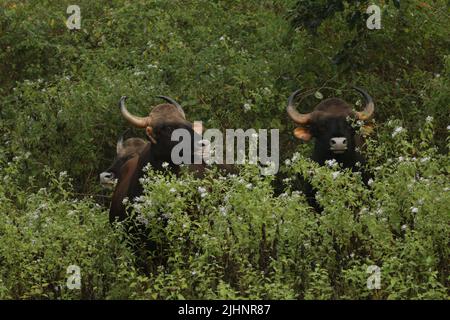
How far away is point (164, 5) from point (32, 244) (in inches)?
290

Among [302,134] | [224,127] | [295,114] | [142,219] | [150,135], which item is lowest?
[142,219]

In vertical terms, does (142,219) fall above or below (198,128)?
below

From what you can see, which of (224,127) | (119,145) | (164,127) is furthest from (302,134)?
(119,145)

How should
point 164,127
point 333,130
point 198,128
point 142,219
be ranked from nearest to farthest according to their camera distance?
Result: point 142,219
point 164,127
point 198,128
point 333,130

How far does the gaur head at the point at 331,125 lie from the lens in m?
13.1

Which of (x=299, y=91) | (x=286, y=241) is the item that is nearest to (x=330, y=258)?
(x=286, y=241)

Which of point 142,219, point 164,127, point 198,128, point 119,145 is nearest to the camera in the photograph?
point 142,219

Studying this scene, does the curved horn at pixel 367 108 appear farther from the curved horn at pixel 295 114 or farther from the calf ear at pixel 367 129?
the curved horn at pixel 295 114

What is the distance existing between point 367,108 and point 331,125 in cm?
54

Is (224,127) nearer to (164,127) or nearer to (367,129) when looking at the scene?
(367,129)

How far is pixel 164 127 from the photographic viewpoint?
12.6 metres

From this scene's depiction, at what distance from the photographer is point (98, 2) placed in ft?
60.3

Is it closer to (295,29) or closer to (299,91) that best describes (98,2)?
(295,29)

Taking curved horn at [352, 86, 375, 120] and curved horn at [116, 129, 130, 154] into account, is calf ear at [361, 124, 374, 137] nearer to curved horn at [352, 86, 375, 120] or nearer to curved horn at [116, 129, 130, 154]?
curved horn at [352, 86, 375, 120]
